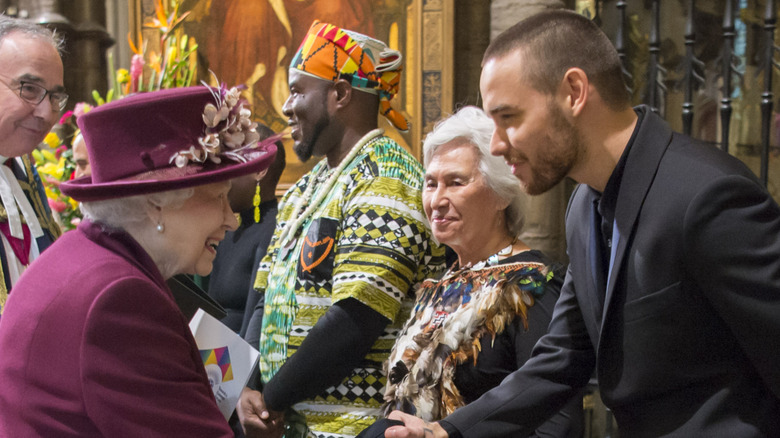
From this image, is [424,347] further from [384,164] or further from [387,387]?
[384,164]

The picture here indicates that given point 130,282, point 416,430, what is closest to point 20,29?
point 130,282

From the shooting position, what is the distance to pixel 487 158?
2.32 meters

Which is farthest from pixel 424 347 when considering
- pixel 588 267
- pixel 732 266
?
pixel 732 266

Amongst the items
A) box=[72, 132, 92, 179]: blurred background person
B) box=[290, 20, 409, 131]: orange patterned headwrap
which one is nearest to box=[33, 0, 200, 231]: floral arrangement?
box=[72, 132, 92, 179]: blurred background person

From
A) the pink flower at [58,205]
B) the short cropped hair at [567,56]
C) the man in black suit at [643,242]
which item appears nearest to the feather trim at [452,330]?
the man in black suit at [643,242]

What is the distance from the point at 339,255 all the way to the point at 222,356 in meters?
0.56

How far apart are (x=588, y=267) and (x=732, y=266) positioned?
360 mm

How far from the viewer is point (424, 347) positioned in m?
2.16

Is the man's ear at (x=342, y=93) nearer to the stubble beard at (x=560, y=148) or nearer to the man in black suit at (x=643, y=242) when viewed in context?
the man in black suit at (x=643, y=242)

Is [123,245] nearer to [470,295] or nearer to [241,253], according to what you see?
[470,295]

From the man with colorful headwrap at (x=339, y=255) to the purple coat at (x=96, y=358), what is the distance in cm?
90

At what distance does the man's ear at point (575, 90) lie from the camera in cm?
163

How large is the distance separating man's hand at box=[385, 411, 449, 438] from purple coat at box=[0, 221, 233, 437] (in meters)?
0.51

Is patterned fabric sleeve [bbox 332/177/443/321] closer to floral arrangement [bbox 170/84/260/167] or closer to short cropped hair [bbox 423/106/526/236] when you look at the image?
short cropped hair [bbox 423/106/526/236]
